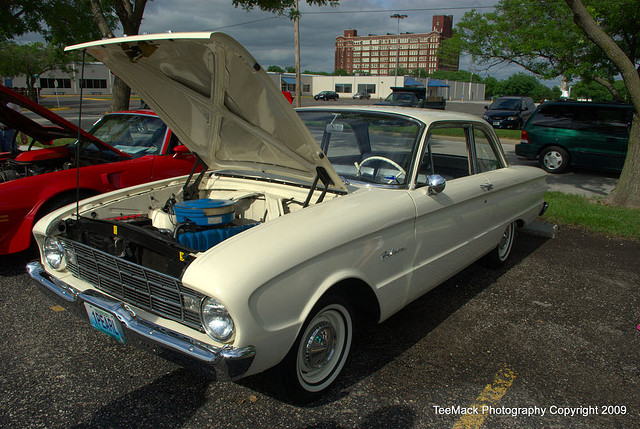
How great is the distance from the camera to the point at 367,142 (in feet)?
12.1

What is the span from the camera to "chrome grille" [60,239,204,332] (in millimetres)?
2312

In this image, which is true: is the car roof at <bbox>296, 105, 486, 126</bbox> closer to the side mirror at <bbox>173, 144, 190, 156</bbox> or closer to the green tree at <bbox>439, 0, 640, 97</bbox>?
the side mirror at <bbox>173, 144, 190, 156</bbox>

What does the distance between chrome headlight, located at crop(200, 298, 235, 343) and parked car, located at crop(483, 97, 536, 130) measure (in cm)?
2068

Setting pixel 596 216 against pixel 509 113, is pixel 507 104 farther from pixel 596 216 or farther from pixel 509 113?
pixel 596 216

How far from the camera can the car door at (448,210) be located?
322 centimetres

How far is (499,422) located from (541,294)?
209 cm

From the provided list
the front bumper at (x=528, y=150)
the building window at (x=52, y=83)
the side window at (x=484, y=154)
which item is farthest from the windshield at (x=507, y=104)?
the building window at (x=52, y=83)

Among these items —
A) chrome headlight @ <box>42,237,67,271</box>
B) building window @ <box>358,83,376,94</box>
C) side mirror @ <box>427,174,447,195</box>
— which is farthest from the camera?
building window @ <box>358,83,376,94</box>

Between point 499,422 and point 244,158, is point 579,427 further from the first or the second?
point 244,158

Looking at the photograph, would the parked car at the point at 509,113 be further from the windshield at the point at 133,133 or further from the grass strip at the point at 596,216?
the windshield at the point at 133,133

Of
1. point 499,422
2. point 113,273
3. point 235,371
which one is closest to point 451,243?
point 499,422

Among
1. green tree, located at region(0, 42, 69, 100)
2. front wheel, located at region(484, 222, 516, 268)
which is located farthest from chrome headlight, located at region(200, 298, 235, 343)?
green tree, located at region(0, 42, 69, 100)

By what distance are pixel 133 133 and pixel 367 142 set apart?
11.5 feet

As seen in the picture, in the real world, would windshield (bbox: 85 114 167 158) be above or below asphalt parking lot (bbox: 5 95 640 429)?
above
